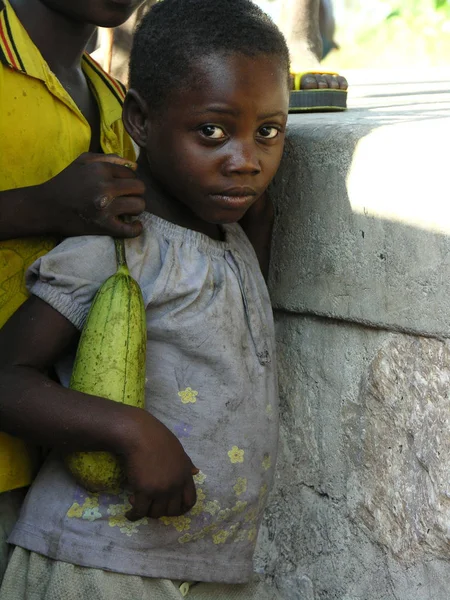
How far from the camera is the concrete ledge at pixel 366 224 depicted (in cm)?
182

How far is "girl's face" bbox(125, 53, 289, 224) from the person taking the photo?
1.78m

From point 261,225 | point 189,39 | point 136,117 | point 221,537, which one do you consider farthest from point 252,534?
point 189,39

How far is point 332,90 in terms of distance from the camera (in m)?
2.84

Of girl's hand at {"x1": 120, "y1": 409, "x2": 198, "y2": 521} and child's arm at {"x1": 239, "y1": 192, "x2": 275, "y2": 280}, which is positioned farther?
child's arm at {"x1": 239, "y1": 192, "x2": 275, "y2": 280}

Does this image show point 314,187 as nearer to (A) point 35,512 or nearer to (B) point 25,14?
(B) point 25,14

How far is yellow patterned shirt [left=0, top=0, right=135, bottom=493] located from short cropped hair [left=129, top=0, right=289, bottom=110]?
20 cm

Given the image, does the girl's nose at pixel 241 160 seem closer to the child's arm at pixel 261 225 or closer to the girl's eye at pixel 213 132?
the girl's eye at pixel 213 132

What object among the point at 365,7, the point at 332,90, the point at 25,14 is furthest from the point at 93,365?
the point at 365,7

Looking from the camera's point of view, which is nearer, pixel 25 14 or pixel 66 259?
pixel 66 259

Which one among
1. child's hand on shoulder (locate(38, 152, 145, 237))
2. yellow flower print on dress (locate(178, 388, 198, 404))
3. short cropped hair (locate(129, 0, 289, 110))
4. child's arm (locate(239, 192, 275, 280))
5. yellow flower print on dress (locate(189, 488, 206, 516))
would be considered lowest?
yellow flower print on dress (locate(189, 488, 206, 516))

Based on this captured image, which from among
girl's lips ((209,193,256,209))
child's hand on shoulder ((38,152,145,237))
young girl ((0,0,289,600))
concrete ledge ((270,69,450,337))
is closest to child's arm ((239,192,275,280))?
concrete ledge ((270,69,450,337))


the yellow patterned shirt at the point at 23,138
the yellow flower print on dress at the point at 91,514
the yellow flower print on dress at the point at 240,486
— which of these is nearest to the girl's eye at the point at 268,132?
the yellow patterned shirt at the point at 23,138

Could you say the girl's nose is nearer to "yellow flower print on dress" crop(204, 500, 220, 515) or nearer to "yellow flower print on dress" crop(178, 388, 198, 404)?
"yellow flower print on dress" crop(178, 388, 198, 404)

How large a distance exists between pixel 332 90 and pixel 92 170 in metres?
1.27
